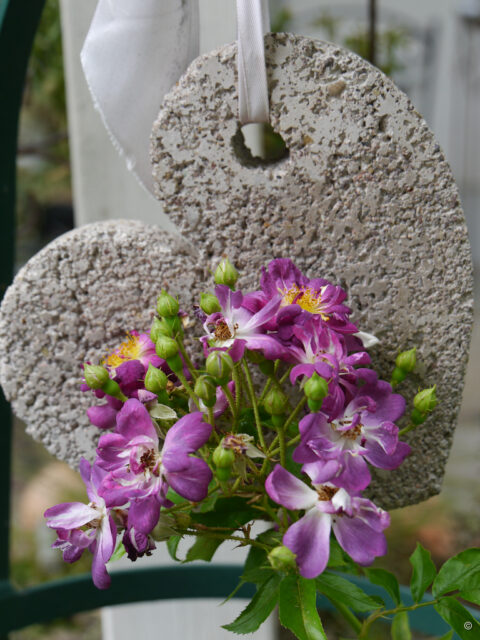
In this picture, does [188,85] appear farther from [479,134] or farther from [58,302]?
[479,134]

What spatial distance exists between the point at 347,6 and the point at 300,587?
245 centimetres

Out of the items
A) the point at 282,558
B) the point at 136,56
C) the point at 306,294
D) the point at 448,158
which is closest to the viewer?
the point at 282,558

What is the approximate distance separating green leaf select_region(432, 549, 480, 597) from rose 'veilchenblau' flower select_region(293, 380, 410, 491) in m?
0.14

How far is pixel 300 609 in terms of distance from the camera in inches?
20.8

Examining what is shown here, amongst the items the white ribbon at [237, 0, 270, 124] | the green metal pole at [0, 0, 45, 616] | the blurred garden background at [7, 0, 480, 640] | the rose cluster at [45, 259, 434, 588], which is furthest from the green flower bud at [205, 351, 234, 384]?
the blurred garden background at [7, 0, 480, 640]

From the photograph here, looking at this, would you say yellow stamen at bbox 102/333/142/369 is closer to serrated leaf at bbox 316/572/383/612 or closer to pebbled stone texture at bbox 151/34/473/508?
pebbled stone texture at bbox 151/34/473/508

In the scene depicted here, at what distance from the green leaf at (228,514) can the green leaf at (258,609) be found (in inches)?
2.2

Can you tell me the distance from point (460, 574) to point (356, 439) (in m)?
0.18

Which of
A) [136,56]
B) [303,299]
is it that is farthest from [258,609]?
[136,56]

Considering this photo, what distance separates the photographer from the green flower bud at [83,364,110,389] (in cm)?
56

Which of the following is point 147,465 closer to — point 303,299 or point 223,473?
point 223,473

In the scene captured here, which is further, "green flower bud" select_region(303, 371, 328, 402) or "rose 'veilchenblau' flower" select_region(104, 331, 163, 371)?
"rose 'veilchenblau' flower" select_region(104, 331, 163, 371)

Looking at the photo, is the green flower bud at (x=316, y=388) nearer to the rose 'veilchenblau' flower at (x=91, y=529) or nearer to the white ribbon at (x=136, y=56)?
the rose 'veilchenblau' flower at (x=91, y=529)

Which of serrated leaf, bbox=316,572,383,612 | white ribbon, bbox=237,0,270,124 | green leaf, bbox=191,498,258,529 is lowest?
serrated leaf, bbox=316,572,383,612
